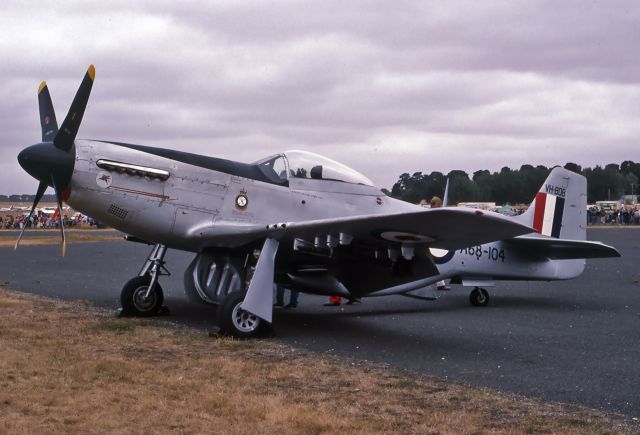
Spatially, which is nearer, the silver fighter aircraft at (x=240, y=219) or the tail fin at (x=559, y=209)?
the silver fighter aircraft at (x=240, y=219)

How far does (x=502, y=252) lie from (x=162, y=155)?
5.77 m

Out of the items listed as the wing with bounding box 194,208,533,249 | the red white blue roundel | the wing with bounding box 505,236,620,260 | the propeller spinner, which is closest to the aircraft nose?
the propeller spinner

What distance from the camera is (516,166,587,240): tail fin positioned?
12.2 m

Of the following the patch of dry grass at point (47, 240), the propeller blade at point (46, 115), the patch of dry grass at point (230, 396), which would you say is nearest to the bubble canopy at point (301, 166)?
the patch of dry grass at point (230, 396)

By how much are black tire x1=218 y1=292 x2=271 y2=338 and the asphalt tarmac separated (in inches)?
12.3

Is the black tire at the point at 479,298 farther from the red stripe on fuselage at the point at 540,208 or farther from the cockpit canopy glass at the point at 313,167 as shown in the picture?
the cockpit canopy glass at the point at 313,167

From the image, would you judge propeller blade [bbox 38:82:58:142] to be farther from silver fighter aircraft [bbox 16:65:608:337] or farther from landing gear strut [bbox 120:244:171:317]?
landing gear strut [bbox 120:244:171:317]

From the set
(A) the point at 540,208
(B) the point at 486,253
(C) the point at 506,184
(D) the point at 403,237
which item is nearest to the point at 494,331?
(D) the point at 403,237

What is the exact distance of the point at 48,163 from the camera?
27.1 feet

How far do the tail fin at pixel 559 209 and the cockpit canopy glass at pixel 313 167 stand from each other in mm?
4217

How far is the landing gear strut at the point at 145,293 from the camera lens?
31.3 feet

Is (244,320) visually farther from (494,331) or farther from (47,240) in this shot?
(47,240)

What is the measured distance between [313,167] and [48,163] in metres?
3.18

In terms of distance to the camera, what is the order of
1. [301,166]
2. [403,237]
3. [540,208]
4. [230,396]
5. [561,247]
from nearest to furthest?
1. [230,396]
2. [403,237]
3. [301,166]
4. [561,247]
5. [540,208]
